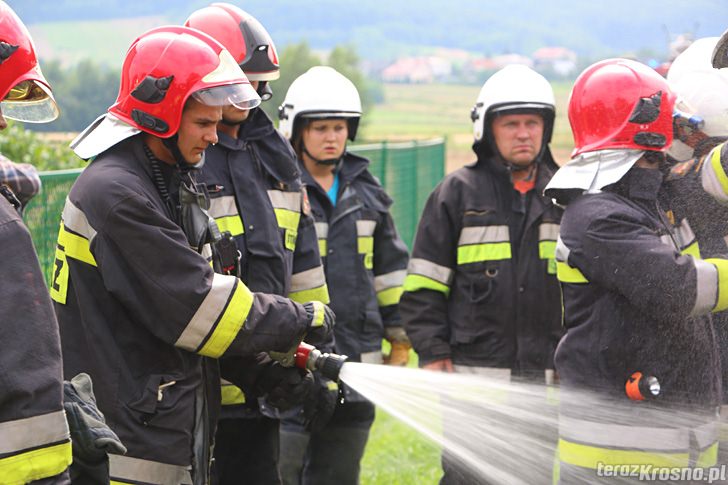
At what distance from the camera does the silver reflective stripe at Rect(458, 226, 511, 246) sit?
560 cm

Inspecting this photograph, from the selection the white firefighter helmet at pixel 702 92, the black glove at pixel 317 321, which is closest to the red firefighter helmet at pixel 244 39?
the black glove at pixel 317 321

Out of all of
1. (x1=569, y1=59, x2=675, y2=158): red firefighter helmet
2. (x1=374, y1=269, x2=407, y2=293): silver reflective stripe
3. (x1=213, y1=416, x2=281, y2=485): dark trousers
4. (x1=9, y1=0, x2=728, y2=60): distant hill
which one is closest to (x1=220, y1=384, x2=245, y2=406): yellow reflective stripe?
(x1=213, y1=416, x2=281, y2=485): dark trousers

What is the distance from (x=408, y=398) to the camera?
5273 mm

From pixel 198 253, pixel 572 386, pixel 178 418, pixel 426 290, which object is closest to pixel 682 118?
pixel 572 386

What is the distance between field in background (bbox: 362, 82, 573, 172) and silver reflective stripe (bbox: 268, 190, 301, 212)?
39552mm

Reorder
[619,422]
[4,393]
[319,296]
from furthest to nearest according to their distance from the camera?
[319,296], [619,422], [4,393]

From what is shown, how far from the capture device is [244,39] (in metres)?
5.11

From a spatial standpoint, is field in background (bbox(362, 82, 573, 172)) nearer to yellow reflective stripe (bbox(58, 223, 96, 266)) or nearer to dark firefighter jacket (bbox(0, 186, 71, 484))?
yellow reflective stripe (bbox(58, 223, 96, 266))

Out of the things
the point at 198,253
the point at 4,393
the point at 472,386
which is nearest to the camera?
the point at 4,393

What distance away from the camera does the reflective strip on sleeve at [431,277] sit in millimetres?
5688

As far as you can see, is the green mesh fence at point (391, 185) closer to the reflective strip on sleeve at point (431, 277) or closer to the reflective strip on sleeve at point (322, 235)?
the reflective strip on sleeve at point (322, 235)

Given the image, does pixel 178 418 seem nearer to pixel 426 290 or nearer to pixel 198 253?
pixel 198 253

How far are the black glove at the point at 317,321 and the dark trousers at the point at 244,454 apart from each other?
35.3 inches

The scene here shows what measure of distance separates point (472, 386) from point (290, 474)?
42.0 inches
